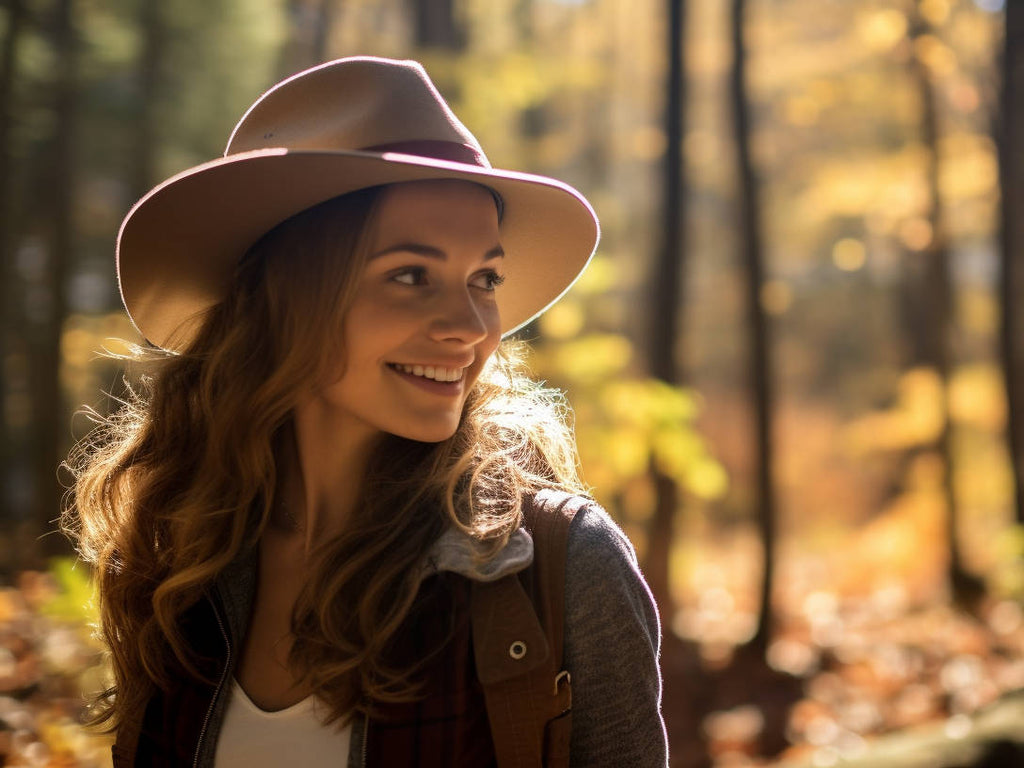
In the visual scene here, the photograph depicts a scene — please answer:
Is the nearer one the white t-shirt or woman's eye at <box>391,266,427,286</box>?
the white t-shirt

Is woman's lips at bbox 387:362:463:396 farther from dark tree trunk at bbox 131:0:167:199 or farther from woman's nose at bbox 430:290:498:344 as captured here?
dark tree trunk at bbox 131:0:167:199

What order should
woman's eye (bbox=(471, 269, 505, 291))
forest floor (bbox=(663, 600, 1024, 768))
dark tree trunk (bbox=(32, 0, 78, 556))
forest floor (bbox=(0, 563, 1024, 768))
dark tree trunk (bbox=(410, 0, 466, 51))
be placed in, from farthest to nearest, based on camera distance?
dark tree trunk (bbox=(32, 0, 78, 556)), dark tree trunk (bbox=(410, 0, 466, 51)), forest floor (bbox=(663, 600, 1024, 768)), forest floor (bbox=(0, 563, 1024, 768)), woman's eye (bbox=(471, 269, 505, 291))

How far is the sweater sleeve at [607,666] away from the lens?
6.05ft

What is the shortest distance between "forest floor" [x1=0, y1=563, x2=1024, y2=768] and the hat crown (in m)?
1.82

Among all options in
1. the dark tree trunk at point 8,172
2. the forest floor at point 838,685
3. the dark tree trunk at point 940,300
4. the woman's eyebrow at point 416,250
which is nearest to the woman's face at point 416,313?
the woman's eyebrow at point 416,250

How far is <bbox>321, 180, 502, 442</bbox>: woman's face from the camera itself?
1.98 m

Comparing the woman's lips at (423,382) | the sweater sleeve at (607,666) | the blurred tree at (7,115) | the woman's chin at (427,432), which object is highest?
the blurred tree at (7,115)

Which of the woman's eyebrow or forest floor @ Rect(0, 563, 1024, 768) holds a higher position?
the woman's eyebrow

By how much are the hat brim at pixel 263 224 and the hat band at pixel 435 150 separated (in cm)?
6

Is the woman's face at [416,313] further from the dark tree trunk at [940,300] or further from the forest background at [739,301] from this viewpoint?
the dark tree trunk at [940,300]

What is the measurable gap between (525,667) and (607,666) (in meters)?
0.17

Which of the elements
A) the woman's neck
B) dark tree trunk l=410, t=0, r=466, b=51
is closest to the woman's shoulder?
the woman's neck

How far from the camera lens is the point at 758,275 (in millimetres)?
9383

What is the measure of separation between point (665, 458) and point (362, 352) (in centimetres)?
577
